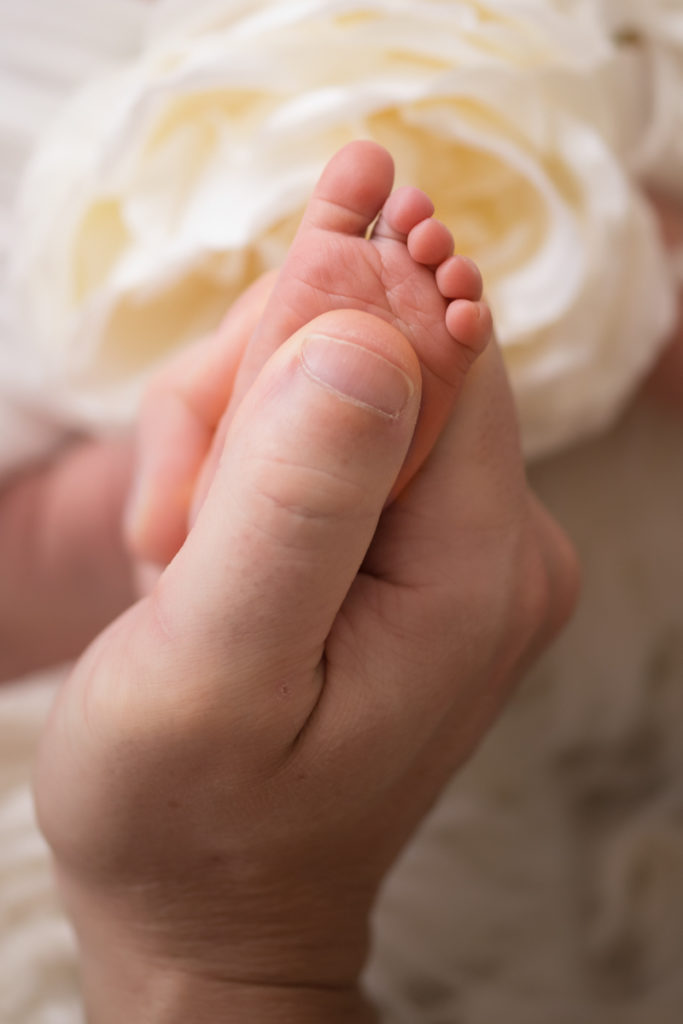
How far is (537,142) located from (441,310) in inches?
Result: 10.0

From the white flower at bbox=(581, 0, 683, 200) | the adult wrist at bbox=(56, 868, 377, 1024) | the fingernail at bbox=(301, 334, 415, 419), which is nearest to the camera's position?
the fingernail at bbox=(301, 334, 415, 419)

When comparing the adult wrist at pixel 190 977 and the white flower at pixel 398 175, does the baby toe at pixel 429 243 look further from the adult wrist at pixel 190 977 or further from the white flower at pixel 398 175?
the adult wrist at pixel 190 977

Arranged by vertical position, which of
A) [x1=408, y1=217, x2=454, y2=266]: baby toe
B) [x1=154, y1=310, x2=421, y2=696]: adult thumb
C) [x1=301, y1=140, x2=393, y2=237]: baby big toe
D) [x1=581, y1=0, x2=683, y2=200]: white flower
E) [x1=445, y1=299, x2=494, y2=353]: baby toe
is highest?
[x1=581, y1=0, x2=683, y2=200]: white flower

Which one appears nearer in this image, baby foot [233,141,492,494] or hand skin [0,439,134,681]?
baby foot [233,141,492,494]

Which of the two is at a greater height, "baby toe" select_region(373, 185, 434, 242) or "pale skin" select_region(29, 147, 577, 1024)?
"baby toe" select_region(373, 185, 434, 242)

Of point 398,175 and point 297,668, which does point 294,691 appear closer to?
point 297,668

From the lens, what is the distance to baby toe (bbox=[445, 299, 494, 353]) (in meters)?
0.39


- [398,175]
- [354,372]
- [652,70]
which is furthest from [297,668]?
[652,70]

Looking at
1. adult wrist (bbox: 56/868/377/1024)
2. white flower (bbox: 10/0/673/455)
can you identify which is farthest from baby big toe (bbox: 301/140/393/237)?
adult wrist (bbox: 56/868/377/1024)

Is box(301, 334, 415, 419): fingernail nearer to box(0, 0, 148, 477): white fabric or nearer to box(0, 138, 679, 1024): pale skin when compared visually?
box(0, 138, 679, 1024): pale skin

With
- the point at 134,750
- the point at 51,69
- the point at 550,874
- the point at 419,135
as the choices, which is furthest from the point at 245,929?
the point at 51,69

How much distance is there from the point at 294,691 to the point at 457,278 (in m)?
0.17

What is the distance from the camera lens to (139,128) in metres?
0.59

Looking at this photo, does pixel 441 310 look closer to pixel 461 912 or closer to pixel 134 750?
pixel 134 750
